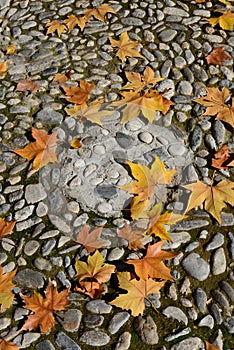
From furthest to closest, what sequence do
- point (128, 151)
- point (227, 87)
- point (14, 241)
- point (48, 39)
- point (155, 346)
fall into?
point (48, 39) → point (227, 87) → point (128, 151) → point (14, 241) → point (155, 346)

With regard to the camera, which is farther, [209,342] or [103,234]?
[103,234]

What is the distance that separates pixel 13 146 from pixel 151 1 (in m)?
1.74

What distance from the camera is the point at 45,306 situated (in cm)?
282

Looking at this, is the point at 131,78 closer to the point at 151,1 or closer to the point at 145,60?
the point at 145,60

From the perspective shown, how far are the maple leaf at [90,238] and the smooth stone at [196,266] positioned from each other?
Answer: 454mm

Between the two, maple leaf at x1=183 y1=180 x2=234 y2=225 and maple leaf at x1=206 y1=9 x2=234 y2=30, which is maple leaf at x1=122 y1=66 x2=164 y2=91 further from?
maple leaf at x1=183 y1=180 x2=234 y2=225

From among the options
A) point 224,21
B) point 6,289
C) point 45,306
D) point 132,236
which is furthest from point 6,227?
point 224,21

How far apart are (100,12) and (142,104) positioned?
110 cm

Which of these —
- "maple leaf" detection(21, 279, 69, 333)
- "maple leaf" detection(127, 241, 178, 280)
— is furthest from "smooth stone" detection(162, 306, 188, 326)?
"maple leaf" detection(21, 279, 69, 333)

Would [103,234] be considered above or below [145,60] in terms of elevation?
below

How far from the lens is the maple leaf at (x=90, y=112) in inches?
144

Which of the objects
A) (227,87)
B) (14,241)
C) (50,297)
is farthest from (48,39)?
(50,297)

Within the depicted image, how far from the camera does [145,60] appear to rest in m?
4.03

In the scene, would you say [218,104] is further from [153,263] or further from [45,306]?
[45,306]
